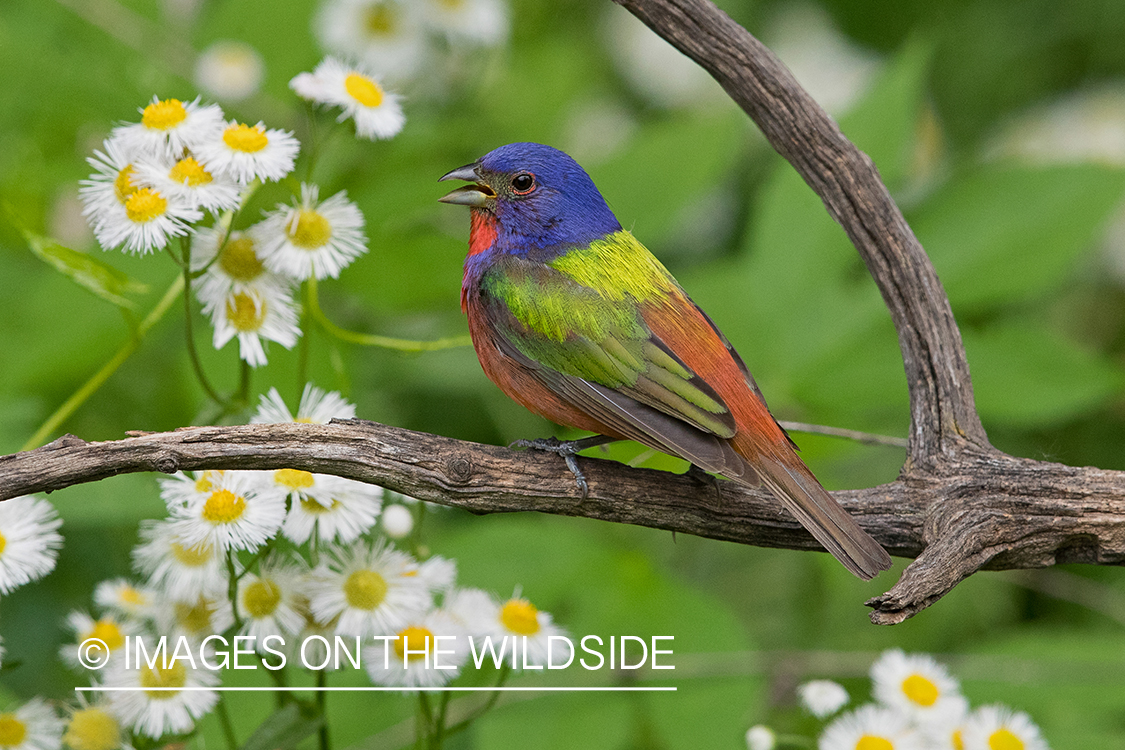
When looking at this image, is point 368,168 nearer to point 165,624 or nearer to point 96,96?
point 96,96

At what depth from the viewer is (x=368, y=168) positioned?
3238 millimetres

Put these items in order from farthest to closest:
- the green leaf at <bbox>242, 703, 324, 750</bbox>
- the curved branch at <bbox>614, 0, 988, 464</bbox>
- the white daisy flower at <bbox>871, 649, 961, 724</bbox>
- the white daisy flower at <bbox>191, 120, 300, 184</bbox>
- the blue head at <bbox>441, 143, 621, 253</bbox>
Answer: the blue head at <bbox>441, 143, 621, 253</bbox> < the curved branch at <bbox>614, 0, 988, 464</bbox> < the white daisy flower at <bbox>871, 649, 961, 724</bbox> < the white daisy flower at <bbox>191, 120, 300, 184</bbox> < the green leaf at <bbox>242, 703, 324, 750</bbox>

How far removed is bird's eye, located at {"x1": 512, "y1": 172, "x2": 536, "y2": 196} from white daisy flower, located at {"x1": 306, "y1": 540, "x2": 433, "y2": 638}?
102cm

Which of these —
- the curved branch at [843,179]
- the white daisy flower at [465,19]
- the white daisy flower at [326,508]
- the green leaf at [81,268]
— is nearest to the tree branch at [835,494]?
the curved branch at [843,179]

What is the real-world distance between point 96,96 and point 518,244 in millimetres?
1530

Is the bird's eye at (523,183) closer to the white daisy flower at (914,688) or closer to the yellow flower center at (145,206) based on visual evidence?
the yellow flower center at (145,206)

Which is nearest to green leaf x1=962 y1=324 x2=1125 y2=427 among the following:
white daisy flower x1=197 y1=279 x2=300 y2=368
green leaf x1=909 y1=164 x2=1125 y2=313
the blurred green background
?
the blurred green background

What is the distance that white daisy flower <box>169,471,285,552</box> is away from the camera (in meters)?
1.67

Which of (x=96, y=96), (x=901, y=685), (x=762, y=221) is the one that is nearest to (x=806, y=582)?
(x=762, y=221)

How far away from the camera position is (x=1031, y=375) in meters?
2.96

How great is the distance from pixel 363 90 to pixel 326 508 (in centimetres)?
80

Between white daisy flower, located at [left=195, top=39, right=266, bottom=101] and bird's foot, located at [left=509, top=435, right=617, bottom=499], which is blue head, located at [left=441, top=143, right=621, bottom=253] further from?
white daisy flower, located at [left=195, top=39, right=266, bottom=101]

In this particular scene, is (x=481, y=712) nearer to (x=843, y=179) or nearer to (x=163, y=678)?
(x=163, y=678)

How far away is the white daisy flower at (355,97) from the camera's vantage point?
1987 mm
